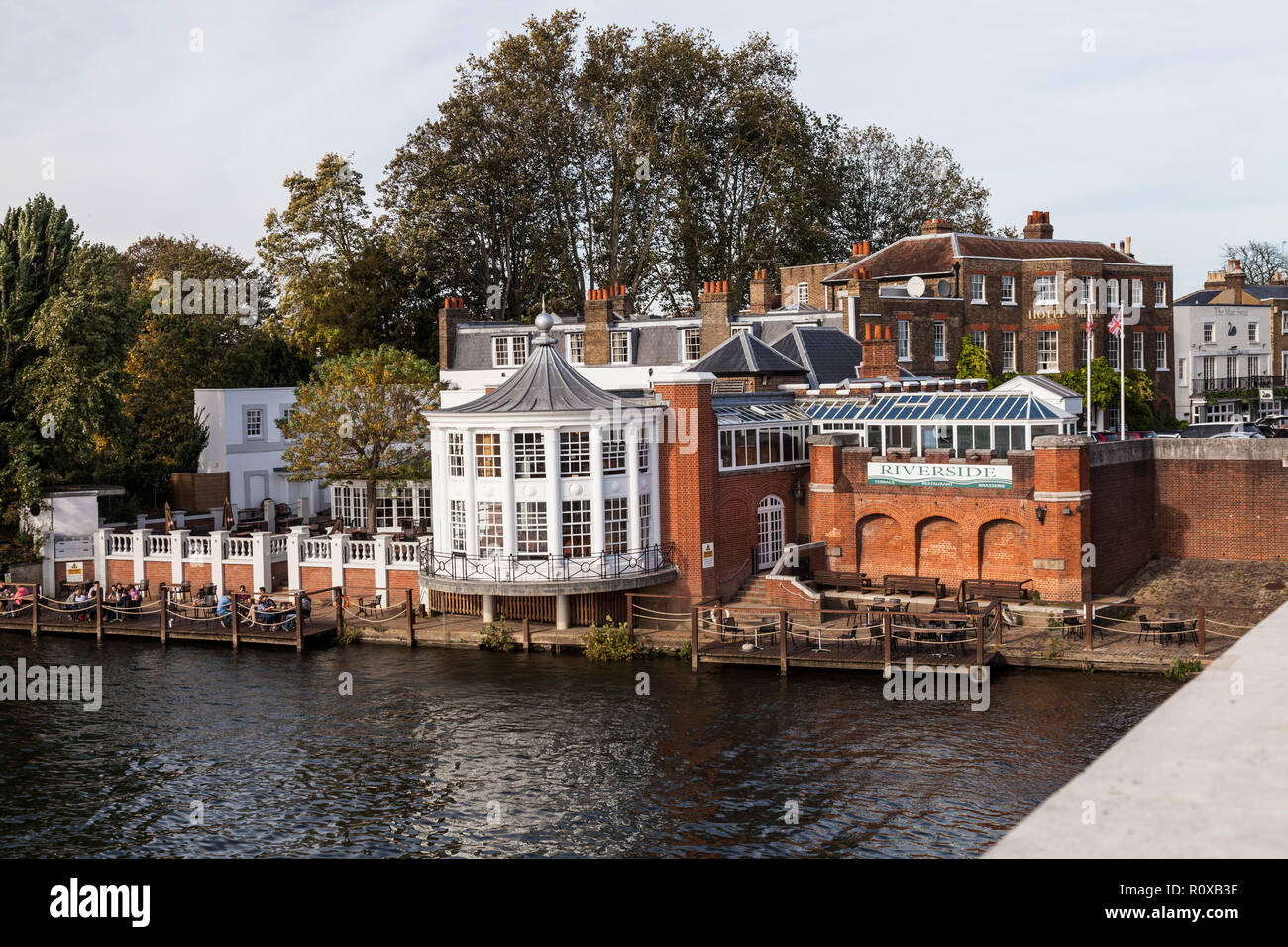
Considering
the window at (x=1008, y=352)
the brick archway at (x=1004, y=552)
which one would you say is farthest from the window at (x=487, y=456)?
the window at (x=1008, y=352)

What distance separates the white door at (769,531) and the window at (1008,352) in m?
22.1

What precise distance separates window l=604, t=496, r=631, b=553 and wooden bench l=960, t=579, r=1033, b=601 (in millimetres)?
9933

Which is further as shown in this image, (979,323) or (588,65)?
(588,65)

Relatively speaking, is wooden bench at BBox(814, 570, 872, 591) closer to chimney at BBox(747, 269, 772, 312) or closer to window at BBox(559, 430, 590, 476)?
window at BBox(559, 430, 590, 476)

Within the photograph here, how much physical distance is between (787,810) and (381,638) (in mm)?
19002

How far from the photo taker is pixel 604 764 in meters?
25.5

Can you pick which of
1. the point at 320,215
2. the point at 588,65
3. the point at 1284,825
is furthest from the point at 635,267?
the point at 1284,825

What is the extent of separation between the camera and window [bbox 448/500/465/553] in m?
37.1

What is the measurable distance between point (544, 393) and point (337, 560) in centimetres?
1065

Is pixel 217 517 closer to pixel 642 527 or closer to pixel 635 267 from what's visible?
pixel 642 527

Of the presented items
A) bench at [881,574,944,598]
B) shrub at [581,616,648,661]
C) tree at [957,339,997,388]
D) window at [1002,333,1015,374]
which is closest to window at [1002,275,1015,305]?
window at [1002,333,1015,374]

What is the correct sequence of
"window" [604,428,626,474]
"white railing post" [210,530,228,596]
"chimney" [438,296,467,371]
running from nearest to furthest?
"window" [604,428,626,474], "white railing post" [210,530,228,596], "chimney" [438,296,467,371]

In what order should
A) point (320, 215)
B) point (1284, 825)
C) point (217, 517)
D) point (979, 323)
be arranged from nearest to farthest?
point (1284, 825)
point (217, 517)
point (979, 323)
point (320, 215)

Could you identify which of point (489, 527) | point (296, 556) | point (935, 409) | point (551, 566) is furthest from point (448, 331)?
point (935, 409)
